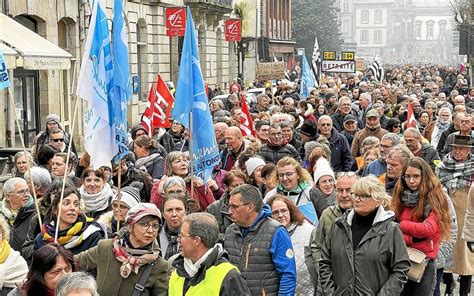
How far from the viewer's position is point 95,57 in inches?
280

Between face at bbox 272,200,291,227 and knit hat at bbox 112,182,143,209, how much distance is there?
3.57 feet

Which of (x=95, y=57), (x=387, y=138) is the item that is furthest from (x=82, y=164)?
(x=387, y=138)

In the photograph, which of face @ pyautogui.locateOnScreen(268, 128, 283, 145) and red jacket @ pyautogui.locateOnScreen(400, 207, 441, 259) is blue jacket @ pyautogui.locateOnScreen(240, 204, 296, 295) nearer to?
red jacket @ pyautogui.locateOnScreen(400, 207, 441, 259)

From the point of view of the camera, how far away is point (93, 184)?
24.5 feet

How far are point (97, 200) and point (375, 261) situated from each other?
2502mm

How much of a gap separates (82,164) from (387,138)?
320 cm

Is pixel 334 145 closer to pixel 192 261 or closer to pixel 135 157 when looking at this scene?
pixel 135 157

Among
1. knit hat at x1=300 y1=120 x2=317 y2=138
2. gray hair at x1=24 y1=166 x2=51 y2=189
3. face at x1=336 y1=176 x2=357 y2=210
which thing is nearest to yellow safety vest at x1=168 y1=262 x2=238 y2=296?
face at x1=336 y1=176 x2=357 y2=210

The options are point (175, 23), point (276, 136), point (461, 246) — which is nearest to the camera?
point (461, 246)

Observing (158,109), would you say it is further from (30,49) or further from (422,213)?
(422,213)

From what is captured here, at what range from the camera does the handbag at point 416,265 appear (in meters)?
6.90

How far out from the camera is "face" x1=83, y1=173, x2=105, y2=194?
7441 mm

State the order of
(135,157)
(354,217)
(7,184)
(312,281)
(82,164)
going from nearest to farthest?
(354,217), (312,281), (7,184), (82,164), (135,157)

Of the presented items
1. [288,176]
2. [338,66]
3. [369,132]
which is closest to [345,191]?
[288,176]
